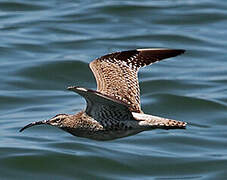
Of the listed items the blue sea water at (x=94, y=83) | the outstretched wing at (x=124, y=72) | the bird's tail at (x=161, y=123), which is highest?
the outstretched wing at (x=124, y=72)

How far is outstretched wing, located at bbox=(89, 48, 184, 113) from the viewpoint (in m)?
10.2

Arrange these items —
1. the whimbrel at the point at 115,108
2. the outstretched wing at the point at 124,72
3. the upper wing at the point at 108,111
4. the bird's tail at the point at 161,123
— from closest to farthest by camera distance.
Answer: the bird's tail at the point at 161,123 < the whimbrel at the point at 115,108 < the upper wing at the point at 108,111 < the outstretched wing at the point at 124,72

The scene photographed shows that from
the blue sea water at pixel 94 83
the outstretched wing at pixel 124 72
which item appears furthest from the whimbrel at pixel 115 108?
the blue sea water at pixel 94 83

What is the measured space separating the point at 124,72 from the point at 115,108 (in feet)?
4.43

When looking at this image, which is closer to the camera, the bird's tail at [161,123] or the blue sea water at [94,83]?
the bird's tail at [161,123]

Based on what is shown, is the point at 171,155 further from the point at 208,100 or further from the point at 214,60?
the point at 214,60

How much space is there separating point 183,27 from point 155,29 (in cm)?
76

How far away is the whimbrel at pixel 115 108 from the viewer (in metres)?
9.26

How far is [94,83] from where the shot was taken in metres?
17.0

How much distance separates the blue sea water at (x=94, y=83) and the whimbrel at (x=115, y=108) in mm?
2518

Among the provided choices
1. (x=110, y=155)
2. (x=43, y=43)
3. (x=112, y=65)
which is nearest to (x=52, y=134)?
(x=110, y=155)

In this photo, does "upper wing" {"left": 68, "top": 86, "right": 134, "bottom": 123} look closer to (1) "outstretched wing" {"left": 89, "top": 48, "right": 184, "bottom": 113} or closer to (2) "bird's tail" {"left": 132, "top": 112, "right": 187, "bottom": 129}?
(2) "bird's tail" {"left": 132, "top": 112, "right": 187, "bottom": 129}

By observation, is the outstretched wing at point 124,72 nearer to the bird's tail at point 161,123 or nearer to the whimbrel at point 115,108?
the whimbrel at point 115,108

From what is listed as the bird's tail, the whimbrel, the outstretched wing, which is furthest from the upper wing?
the outstretched wing
